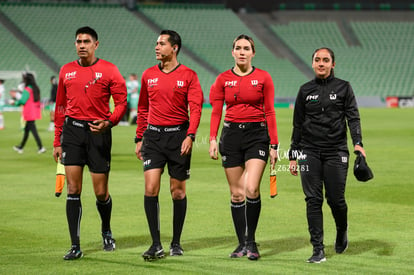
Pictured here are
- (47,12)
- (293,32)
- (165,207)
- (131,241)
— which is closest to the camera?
(131,241)

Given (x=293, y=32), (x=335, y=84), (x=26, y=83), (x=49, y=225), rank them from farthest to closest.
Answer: (x=293, y=32) < (x=26, y=83) < (x=49, y=225) < (x=335, y=84)

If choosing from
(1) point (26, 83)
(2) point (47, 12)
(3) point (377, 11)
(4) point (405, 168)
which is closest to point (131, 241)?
(4) point (405, 168)

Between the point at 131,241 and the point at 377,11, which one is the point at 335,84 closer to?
the point at 131,241

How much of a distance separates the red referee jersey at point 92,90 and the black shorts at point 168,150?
0.45 meters

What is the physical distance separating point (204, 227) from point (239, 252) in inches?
86.5

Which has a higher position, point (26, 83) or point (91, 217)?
point (26, 83)

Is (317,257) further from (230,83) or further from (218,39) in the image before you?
(218,39)

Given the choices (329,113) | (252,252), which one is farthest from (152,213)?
(329,113)

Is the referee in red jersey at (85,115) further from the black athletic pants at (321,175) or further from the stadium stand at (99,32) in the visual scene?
the stadium stand at (99,32)

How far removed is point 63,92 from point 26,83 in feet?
46.6

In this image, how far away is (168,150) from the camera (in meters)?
8.92

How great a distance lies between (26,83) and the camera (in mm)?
22844

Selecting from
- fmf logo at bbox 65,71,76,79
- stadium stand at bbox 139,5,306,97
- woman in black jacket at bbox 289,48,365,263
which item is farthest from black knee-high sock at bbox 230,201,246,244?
stadium stand at bbox 139,5,306,97

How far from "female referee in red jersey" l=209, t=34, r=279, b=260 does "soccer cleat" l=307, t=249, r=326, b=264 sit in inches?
29.1
